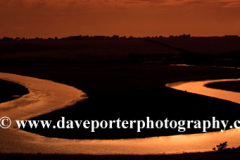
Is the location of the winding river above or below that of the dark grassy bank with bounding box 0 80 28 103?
below

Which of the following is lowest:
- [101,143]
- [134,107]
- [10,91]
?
[101,143]

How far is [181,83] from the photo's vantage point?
31.0 meters

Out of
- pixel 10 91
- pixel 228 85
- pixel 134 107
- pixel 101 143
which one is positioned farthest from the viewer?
pixel 228 85

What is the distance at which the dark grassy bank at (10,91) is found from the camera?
22962 mm

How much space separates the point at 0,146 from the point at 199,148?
228 inches

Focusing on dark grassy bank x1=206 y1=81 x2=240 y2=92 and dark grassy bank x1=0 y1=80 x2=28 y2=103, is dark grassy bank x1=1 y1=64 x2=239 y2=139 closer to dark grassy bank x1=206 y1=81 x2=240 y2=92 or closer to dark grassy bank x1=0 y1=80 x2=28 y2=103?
dark grassy bank x1=0 y1=80 x2=28 y2=103

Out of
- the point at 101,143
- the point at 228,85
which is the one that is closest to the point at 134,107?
the point at 101,143

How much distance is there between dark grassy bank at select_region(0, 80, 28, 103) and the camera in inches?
904

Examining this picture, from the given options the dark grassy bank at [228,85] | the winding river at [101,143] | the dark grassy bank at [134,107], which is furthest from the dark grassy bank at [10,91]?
the dark grassy bank at [228,85]

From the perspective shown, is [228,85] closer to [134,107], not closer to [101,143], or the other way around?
[134,107]

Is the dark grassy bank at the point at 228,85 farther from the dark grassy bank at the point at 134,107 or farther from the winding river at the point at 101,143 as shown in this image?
the winding river at the point at 101,143

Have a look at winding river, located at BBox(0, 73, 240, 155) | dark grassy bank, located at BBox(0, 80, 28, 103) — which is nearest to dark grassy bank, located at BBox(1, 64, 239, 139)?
winding river, located at BBox(0, 73, 240, 155)

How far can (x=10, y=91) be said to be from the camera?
25.4 meters

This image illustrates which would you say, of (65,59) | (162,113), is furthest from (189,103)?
(65,59)
